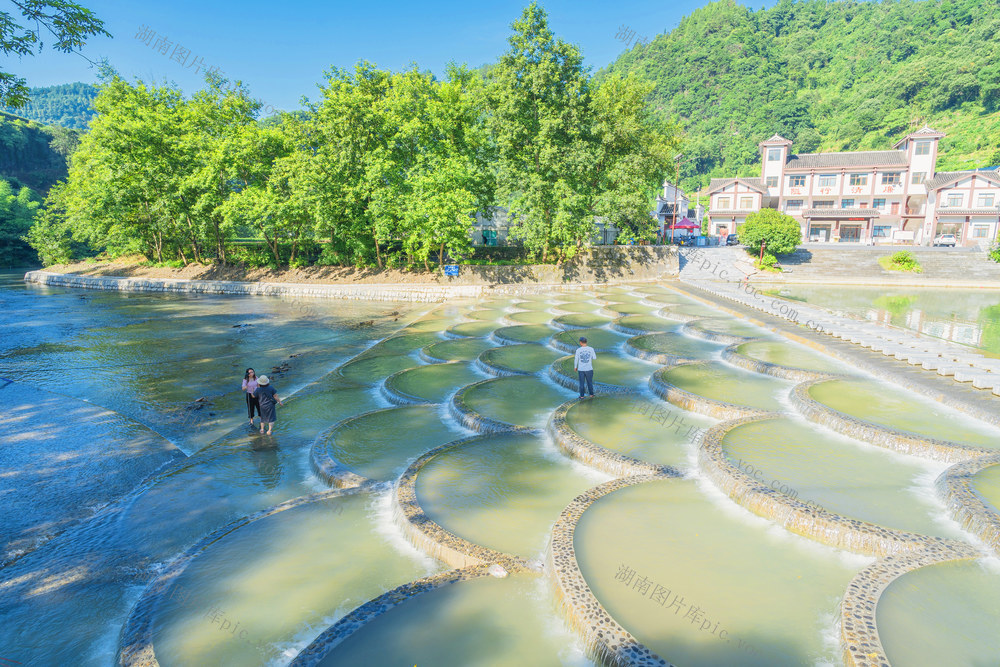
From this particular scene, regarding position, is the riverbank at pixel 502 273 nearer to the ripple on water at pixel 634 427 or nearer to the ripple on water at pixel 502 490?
the ripple on water at pixel 634 427

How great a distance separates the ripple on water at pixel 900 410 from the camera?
1086 centimetres

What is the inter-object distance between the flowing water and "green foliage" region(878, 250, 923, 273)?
1333 inches

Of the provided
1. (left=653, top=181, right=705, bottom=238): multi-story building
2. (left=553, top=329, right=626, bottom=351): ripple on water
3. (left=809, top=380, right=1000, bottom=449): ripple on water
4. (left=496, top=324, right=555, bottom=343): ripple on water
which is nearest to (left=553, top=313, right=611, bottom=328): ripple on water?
(left=496, top=324, right=555, bottom=343): ripple on water

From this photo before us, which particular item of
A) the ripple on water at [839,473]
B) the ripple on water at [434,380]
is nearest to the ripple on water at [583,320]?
the ripple on water at [434,380]

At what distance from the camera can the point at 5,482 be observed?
33.3 feet

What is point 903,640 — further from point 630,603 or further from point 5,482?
point 5,482

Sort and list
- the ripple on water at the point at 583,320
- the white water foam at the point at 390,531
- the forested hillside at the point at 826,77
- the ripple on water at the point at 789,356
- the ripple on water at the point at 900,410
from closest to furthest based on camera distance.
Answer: the white water foam at the point at 390,531 < the ripple on water at the point at 900,410 < the ripple on water at the point at 789,356 < the ripple on water at the point at 583,320 < the forested hillside at the point at 826,77

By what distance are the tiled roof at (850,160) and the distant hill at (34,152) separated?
339ft

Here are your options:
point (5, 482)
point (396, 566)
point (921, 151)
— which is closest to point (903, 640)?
point (396, 566)

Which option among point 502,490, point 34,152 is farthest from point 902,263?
point 34,152

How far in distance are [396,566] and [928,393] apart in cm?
1390

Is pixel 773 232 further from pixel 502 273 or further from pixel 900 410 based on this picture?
pixel 900 410

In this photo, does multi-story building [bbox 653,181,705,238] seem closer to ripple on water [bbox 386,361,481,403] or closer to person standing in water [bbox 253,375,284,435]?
ripple on water [bbox 386,361,481,403]

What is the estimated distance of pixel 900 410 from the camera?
39.9ft
